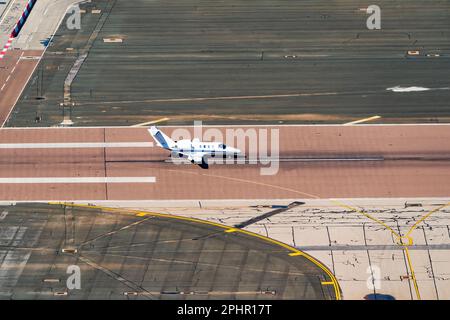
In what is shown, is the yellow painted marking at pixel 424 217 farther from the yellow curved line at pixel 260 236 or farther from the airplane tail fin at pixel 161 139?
the airplane tail fin at pixel 161 139

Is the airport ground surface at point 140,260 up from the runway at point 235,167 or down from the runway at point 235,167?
down

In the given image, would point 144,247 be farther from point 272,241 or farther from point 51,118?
point 51,118

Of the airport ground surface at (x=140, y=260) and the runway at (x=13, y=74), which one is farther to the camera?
the runway at (x=13, y=74)

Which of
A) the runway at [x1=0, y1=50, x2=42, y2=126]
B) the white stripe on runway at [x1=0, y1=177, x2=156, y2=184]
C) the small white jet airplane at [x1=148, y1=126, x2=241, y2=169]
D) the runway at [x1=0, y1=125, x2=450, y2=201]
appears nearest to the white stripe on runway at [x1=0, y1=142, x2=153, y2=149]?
the runway at [x1=0, y1=125, x2=450, y2=201]

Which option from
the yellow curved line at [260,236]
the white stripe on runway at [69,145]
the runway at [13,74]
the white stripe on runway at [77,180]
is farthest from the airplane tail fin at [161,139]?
the runway at [13,74]

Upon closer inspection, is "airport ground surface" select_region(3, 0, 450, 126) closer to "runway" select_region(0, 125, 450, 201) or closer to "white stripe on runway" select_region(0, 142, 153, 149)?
"runway" select_region(0, 125, 450, 201)

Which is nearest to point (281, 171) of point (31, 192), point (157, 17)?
point (31, 192)
